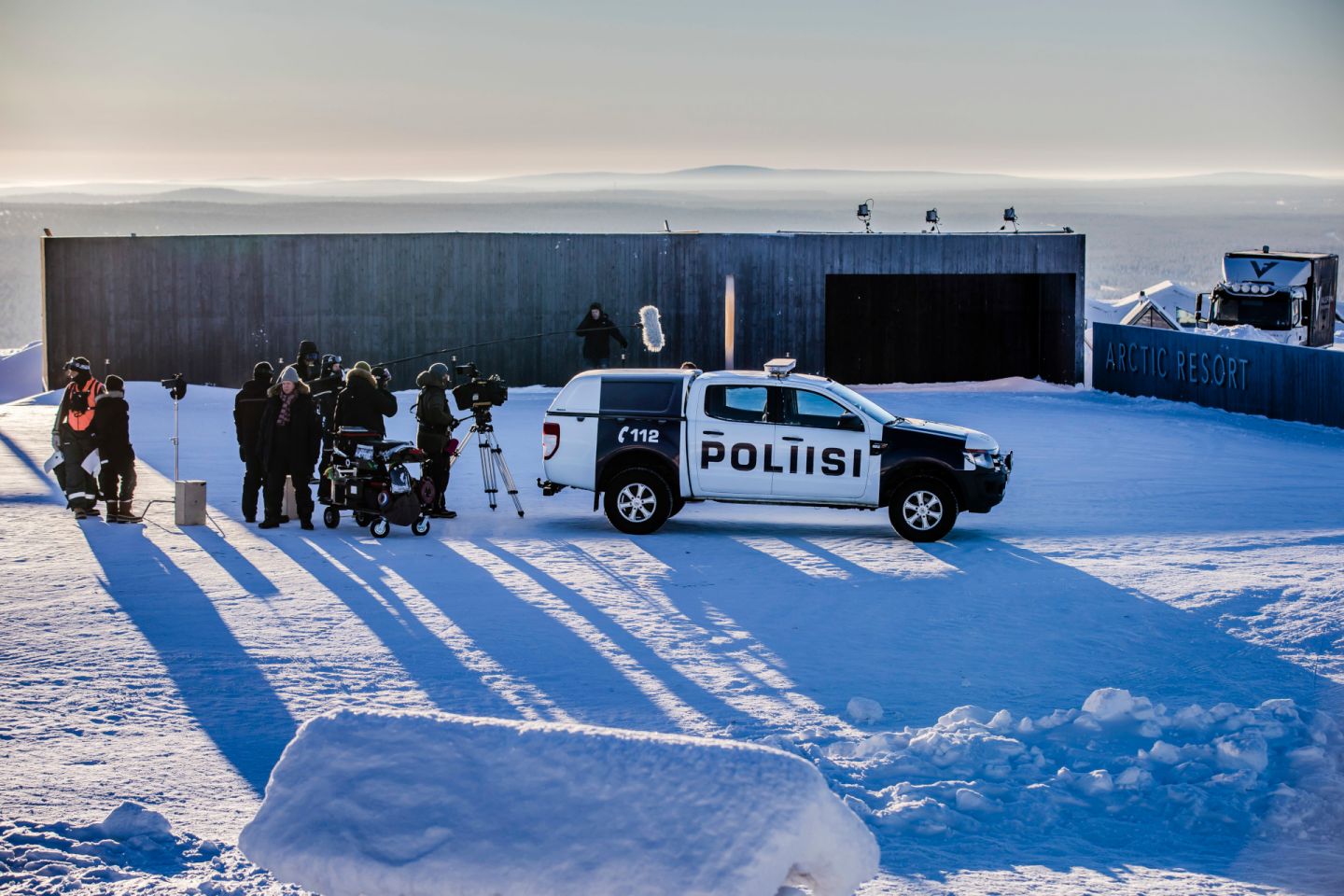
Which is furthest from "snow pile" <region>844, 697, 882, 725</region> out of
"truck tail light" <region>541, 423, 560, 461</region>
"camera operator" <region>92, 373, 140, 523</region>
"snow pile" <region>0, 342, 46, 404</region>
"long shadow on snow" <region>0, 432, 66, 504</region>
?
"snow pile" <region>0, 342, 46, 404</region>

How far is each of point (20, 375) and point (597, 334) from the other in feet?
86.8

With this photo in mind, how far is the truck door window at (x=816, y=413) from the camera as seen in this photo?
1633cm

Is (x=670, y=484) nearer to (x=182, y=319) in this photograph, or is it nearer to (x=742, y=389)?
(x=742, y=389)

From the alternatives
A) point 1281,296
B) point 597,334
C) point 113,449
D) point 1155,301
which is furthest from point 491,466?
point 1155,301

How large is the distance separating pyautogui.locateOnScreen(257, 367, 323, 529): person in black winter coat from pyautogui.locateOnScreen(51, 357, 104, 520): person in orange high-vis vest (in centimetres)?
213

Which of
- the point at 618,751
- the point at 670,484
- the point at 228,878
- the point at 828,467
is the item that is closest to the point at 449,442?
the point at 670,484

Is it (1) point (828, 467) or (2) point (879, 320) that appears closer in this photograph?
(1) point (828, 467)

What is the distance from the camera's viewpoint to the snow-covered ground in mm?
7973

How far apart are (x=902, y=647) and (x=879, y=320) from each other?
28201 millimetres

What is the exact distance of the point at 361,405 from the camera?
17.0 metres

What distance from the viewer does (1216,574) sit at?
14102 millimetres

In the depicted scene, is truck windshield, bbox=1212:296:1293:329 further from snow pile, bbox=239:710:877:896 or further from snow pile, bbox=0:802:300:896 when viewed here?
snow pile, bbox=239:710:877:896

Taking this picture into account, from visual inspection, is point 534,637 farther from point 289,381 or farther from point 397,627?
point 289,381

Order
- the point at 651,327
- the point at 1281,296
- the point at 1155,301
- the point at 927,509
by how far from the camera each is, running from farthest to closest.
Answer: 1. the point at 1155,301
2. the point at 1281,296
3. the point at 651,327
4. the point at 927,509
